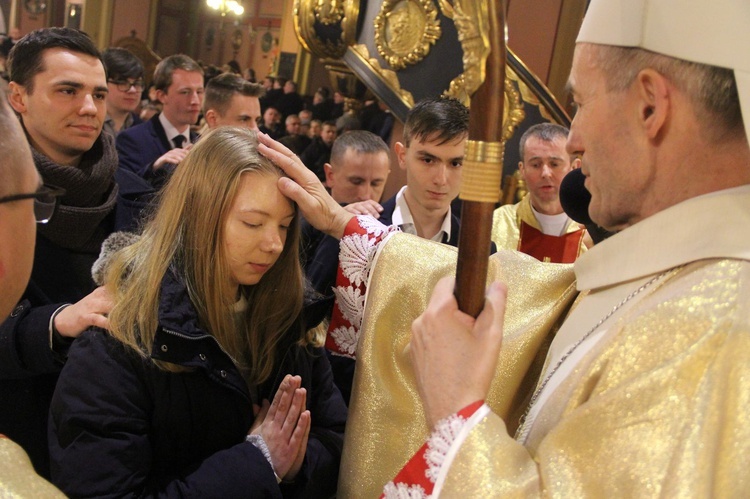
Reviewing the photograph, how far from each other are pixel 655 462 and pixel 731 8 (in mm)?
710

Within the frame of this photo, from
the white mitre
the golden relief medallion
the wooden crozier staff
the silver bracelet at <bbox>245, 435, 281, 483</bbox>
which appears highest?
the golden relief medallion

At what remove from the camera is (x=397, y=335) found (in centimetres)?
180

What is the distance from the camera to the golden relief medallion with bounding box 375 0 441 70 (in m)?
5.39

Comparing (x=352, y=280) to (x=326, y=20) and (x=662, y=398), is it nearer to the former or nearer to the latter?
(x=662, y=398)

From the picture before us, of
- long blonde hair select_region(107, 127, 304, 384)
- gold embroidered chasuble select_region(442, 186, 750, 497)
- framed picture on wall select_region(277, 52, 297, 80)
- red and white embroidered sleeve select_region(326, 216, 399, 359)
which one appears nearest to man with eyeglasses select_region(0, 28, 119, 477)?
long blonde hair select_region(107, 127, 304, 384)

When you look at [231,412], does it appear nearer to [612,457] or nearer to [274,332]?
[274,332]

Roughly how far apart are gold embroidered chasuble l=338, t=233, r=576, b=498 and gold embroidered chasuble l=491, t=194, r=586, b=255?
7.51 feet

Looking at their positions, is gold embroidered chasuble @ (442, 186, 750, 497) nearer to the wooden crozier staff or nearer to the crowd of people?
the crowd of people

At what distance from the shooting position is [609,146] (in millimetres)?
1313

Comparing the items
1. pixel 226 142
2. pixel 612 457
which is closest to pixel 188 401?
pixel 226 142

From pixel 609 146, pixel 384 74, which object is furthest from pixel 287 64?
pixel 609 146

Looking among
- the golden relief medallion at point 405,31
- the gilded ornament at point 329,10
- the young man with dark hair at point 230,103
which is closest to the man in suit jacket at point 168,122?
the young man with dark hair at point 230,103

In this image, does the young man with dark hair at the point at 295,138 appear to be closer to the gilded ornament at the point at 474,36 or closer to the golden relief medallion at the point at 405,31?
the golden relief medallion at the point at 405,31

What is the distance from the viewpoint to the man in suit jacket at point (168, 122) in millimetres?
4367
